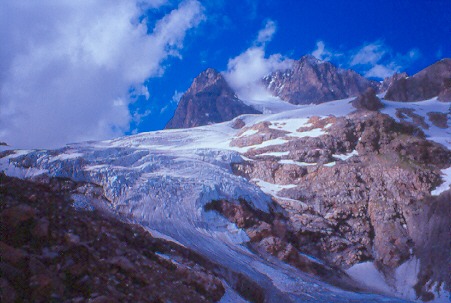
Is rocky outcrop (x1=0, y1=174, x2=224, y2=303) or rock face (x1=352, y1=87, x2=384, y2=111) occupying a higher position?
rock face (x1=352, y1=87, x2=384, y2=111)

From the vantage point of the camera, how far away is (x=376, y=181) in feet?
170

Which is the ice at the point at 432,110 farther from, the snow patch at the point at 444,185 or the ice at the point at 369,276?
the ice at the point at 369,276

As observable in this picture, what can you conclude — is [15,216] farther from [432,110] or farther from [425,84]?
[425,84]

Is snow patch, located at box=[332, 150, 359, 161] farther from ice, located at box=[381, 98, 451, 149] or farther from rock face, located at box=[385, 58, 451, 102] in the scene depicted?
rock face, located at box=[385, 58, 451, 102]

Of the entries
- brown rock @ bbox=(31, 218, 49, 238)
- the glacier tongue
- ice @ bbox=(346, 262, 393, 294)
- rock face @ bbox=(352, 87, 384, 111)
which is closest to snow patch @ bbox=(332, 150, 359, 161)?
the glacier tongue

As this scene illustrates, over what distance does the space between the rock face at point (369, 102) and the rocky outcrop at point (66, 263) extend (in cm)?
9435

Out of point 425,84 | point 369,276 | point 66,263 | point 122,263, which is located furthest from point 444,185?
point 425,84

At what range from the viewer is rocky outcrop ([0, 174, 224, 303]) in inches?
264

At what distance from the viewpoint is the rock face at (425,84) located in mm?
109125

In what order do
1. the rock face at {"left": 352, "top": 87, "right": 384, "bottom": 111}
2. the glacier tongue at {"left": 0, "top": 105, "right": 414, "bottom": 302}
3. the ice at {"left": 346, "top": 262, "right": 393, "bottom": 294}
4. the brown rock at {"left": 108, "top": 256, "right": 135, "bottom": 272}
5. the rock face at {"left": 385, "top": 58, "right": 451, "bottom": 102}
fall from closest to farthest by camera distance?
the brown rock at {"left": 108, "top": 256, "right": 135, "bottom": 272}
the glacier tongue at {"left": 0, "top": 105, "right": 414, "bottom": 302}
the ice at {"left": 346, "top": 262, "right": 393, "bottom": 294}
the rock face at {"left": 352, "top": 87, "right": 384, "bottom": 111}
the rock face at {"left": 385, "top": 58, "right": 451, "bottom": 102}

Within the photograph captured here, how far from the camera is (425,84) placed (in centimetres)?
11325

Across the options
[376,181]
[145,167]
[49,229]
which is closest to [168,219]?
[145,167]

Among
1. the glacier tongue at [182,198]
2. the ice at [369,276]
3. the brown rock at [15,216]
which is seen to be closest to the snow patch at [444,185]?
the ice at [369,276]

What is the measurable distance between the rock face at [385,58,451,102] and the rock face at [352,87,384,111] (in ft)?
74.4
